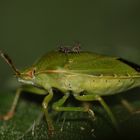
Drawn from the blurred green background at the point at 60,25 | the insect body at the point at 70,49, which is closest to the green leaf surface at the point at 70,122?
the insect body at the point at 70,49

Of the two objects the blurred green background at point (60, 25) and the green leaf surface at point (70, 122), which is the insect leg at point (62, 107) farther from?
the blurred green background at point (60, 25)

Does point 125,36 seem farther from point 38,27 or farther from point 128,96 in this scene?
point 128,96

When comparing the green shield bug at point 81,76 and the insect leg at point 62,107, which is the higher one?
the green shield bug at point 81,76

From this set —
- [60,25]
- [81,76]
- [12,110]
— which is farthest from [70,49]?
[60,25]

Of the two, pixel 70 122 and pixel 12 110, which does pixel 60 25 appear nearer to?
pixel 12 110

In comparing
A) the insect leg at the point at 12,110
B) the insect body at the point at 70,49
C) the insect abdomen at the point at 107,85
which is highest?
the insect body at the point at 70,49

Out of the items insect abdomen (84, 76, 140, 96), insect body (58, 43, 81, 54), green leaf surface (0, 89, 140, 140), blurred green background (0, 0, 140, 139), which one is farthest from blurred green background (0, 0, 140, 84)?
insect abdomen (84, 76, 140, 96)
